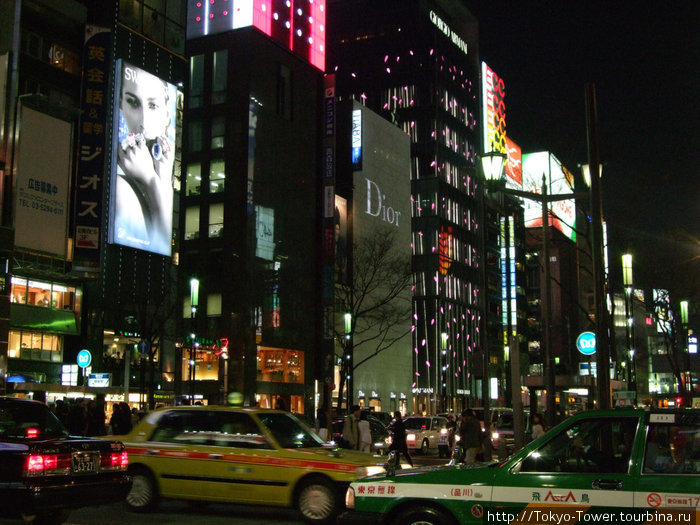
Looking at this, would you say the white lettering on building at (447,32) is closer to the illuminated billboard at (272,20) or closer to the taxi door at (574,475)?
the illuminated billboard at (272,20)

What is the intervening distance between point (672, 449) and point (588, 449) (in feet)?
2.50

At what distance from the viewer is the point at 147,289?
4459 cm

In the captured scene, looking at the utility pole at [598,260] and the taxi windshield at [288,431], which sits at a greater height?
the utility pole at [598,260]

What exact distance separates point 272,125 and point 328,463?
168 ft

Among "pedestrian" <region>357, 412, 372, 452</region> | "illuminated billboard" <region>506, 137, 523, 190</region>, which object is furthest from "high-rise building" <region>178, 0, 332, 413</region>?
"illuminated billboard" <region>506, 137, 523, 190</region>

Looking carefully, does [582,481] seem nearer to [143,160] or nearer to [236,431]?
[236,431]

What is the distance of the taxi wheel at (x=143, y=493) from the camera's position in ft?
42.5

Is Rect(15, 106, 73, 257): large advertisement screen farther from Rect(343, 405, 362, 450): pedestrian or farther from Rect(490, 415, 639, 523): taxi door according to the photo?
Rect(490, 415, 639, 523): taxi door

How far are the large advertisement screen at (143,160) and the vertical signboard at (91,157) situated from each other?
9.20 feet

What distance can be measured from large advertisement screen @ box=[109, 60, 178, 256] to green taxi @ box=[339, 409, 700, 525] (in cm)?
3588

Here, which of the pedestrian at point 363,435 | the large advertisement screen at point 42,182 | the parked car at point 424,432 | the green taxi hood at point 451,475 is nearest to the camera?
the green taxi hood at point 451,475

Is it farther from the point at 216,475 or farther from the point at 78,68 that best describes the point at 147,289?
the point at 216,475

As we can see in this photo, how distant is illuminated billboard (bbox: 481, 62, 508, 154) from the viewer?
108 m

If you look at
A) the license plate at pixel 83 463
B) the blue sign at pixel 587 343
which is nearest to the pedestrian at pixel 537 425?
the blue sign at pixel 587 343
